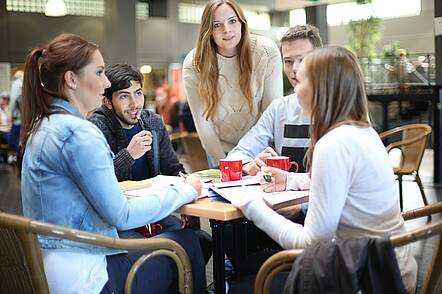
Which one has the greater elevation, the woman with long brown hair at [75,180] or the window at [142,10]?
the window at [142,10]

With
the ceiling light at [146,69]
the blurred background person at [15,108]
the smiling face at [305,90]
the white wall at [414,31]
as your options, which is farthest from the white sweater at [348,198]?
the ceiling light at [146,69]

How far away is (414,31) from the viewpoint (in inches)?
266

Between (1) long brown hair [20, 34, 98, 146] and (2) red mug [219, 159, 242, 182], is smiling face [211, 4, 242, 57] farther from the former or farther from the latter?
(1) long brown hair [20, 34, 98, 146]

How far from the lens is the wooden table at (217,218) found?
1.94 meters

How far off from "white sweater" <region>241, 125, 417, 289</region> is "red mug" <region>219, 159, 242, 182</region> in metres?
0.64

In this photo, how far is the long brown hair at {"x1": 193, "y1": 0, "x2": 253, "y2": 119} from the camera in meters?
3.07

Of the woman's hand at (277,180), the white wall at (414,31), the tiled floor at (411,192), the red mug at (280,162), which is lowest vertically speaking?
the tiled floor at (411,192)

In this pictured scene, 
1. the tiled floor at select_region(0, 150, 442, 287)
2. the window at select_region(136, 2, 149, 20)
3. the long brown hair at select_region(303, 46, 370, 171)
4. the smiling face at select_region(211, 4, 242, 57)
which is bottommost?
the tiled floor at select_region(0, 150, 442, 287)

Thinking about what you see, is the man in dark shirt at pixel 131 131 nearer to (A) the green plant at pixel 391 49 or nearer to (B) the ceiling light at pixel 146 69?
(A) the green plant at pixel 391 49

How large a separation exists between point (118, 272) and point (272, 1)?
6441mm

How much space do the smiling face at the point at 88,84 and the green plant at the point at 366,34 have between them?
18.0 ft

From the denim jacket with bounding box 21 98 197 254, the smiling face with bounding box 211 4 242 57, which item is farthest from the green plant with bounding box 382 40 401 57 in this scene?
the denim jacket with bounding box 21 98 197 254

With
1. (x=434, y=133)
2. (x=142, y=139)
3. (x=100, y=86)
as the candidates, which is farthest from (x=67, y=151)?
(x=434, y=133)

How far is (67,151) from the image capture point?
71.1 inches
